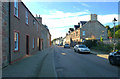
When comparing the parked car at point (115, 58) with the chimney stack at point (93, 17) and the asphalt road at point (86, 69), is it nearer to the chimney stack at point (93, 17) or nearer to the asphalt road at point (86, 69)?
the asphalt road at point (86, 69)

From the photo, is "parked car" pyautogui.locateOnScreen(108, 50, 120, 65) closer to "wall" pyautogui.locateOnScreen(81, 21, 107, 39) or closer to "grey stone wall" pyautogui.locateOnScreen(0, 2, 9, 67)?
"grey stone wall" pyautogui.locateOnScreen(0, 2, 9, 67)

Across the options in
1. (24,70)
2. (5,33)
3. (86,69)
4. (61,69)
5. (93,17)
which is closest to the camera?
(24,70)

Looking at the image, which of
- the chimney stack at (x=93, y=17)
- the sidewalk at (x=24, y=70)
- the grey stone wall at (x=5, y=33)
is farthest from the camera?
the chimney stack at (x=93, y=17)

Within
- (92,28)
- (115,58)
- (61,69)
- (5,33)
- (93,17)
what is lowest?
(61,69)

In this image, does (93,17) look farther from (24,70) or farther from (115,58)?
(24,70)

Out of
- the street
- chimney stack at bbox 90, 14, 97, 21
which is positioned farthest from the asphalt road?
chimney stack at bbox 90, 14, 97, 21

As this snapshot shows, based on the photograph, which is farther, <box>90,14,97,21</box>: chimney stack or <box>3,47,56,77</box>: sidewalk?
<box>90,14,97,21</box>: chimney stack

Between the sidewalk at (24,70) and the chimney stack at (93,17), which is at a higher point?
the chimney stack at (93,17)

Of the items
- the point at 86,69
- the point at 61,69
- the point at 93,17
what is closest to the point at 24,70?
the point at 61,69

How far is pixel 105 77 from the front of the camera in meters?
5.64

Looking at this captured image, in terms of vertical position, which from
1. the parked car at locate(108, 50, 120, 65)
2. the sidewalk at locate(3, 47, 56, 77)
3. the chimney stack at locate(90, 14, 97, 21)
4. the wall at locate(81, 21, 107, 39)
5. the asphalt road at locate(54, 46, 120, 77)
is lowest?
the asphalt road at locate(54, 46, 120, 77)

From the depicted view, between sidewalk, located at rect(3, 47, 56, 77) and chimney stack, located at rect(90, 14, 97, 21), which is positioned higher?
chimney stack, located at rect(90, 14, 97, 21)

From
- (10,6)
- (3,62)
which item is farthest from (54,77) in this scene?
(10,6)

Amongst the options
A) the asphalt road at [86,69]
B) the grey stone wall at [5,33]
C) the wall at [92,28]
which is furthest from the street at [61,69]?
the wall at [92,28]
